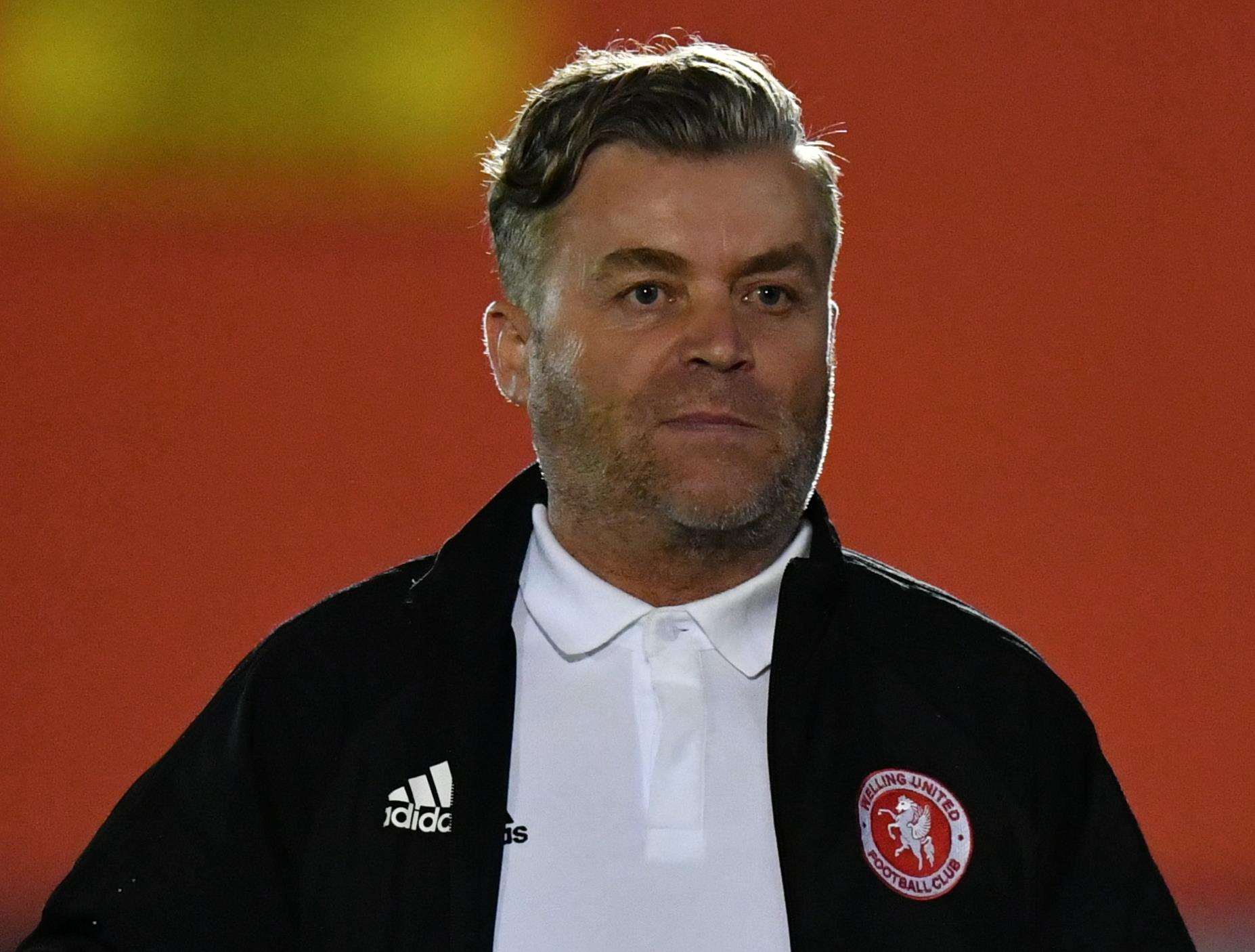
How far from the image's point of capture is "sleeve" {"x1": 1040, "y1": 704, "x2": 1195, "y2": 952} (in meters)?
1.12

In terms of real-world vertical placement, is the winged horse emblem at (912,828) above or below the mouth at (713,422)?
below

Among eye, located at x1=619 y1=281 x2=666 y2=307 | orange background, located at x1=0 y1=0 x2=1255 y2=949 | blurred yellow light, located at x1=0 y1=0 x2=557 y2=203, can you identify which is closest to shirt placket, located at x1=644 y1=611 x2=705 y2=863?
eye, located at x1=619 y1=281 x2=666 y2=307

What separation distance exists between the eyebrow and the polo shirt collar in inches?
7.7

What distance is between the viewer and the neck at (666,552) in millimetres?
1209

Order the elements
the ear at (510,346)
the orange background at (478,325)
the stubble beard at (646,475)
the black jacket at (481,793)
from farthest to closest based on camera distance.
A: the orange background at (478,325)
the ear at (510,346)
the stubble beard at (646,475)
the black jacket at (481,793)

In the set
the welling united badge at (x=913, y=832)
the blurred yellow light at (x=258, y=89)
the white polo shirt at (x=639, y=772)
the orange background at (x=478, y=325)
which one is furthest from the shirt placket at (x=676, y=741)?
the blurred yellow light at (x=258, y=89)

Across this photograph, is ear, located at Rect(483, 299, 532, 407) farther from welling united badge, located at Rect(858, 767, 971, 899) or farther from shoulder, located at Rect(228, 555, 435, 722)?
welling united badge, located at Rect(858, 767, 971, 899)

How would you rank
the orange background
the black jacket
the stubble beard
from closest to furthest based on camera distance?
the black jacket < the stubble beard < the orange background

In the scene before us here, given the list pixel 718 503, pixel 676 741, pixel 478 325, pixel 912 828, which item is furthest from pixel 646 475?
pixel 478 325

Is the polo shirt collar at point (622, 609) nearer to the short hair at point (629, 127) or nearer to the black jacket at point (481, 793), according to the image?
the black jacket at point (481, 793)

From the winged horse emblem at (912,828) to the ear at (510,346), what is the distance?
409 millimetres

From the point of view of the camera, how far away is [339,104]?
82.7 inches

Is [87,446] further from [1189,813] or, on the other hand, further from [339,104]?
[1189,813]

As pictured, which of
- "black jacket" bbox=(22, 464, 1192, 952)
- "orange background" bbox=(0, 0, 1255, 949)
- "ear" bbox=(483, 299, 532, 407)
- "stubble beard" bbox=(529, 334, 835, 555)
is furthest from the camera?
"orange background" bbox=(0, 0, 1255, 949)
